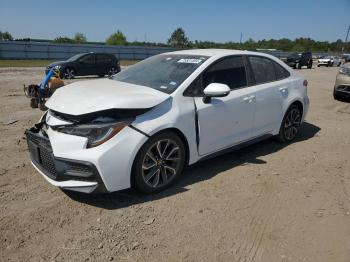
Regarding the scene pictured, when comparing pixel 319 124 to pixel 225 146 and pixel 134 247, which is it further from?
pixel 134 247

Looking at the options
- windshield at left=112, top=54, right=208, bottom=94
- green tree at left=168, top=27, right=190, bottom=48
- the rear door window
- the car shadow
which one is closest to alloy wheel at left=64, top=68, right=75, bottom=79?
the rear door window

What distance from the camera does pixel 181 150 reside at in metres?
4.25

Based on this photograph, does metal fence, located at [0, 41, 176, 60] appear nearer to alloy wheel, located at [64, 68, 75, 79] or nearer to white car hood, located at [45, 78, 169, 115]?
alloy wheel, located at [64, 68, 75, 79]

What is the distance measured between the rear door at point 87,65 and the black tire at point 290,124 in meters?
15.8

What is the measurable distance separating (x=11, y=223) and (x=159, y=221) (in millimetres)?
1474

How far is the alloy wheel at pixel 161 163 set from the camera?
3.95 m

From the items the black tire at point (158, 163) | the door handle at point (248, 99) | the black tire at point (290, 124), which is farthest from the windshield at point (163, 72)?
the black tire at point (290, 124)

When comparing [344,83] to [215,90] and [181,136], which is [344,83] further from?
[181,136]

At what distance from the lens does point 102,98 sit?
379 centimetres

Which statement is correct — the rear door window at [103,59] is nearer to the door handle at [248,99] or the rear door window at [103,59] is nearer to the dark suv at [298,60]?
the door handle at [248,99]

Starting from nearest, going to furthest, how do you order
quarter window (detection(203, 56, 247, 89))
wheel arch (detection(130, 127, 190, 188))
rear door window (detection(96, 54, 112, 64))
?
wheel arch (detection(130, 127, 190, 188)) → quarter window (detection(203, 56, 247, 89)) → rear door window (detection(96, 54, 112, 64))

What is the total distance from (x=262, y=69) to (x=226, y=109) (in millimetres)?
1315

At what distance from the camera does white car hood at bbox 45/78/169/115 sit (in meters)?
3.66

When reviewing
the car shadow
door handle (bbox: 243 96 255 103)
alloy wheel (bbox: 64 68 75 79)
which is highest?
door handle (bbox: 243 96 255 103)
